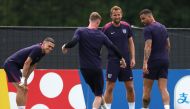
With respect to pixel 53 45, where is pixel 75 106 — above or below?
below

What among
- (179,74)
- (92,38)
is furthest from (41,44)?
(179,74)

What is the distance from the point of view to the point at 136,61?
61.2 feet

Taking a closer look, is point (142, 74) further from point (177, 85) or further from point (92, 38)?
point (92, 38)

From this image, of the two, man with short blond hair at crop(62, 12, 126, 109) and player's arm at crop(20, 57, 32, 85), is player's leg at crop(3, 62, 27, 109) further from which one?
man with short blond hair at crop(62, 12, 126, 109)

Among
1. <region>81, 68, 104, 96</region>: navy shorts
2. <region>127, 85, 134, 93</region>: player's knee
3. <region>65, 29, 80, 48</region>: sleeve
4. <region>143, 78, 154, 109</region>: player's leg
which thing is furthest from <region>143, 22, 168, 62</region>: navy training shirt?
<region>65, 29, 80, 48</region>: sleeve

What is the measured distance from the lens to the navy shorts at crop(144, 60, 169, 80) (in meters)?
17.1

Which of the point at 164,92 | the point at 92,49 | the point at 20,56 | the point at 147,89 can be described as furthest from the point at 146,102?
the point at 20,56

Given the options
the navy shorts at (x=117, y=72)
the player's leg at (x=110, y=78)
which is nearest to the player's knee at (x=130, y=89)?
the navy shorts at (x=117, y=72)

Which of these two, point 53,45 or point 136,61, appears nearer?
point 53,45

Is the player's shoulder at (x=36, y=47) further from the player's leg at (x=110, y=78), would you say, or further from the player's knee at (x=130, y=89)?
the player's knee at (x=130, y=89)

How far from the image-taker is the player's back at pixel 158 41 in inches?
671

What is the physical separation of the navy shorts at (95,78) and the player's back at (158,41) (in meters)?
1.17

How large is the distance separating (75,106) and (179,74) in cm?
237

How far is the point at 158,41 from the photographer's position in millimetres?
17078
